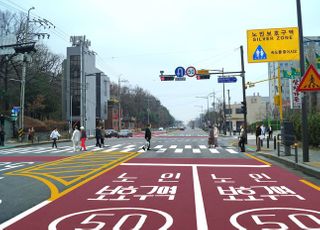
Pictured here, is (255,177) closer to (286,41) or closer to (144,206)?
(144,206)

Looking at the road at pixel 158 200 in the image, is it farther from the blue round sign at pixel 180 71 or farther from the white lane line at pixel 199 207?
the blue round sign at pixel 180 71

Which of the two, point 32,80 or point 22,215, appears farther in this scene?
point 32,80

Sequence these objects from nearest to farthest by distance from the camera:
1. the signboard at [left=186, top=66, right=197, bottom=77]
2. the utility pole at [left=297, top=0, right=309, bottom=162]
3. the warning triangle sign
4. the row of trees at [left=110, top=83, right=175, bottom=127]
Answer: the warning triangle sign < the utility pole at [left=297, top=0, right=309, bottom=162] < the signboard at [left=186, top=66, right=197, bottom=77] < the row of trees at [left=110, top=83, right=175, bottom=127]

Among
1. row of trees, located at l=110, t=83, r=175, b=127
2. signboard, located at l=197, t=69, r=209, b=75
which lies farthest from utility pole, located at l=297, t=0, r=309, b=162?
row of trees, located at l=110, t=83, r=175, b=127

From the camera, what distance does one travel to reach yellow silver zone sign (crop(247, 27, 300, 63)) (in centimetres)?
2264

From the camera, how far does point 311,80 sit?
1402 cm

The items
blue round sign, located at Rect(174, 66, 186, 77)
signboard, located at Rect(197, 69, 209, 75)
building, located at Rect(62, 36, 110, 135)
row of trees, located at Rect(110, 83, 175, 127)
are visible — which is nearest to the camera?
signboard, located at Rect(197, 69, 209, 75)

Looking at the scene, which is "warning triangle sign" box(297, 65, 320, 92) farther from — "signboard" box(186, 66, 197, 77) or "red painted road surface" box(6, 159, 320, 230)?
"signboard" box(186, 66, 197, 77)

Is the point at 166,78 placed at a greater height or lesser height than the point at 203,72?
lesser

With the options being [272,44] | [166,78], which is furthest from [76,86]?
[272,44]

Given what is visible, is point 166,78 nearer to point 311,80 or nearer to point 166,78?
point 166,78

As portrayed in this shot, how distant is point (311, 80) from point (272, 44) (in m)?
9.43

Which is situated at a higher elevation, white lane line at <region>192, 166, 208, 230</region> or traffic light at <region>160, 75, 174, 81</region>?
traffic light at <region>160, 75, 174, 81</region>

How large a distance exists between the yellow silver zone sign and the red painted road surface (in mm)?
11780
